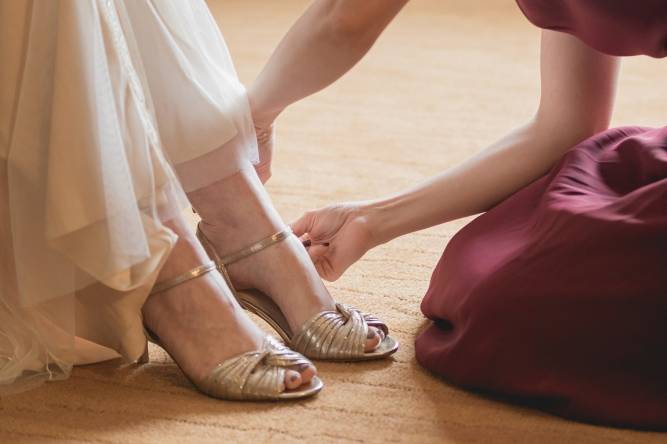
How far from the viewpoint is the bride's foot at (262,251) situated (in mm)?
1260

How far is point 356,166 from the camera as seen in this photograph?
211 centimetres

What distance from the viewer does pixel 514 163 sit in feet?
4.60

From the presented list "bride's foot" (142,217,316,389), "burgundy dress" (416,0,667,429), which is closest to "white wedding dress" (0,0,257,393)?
"bride's foot" (142,217,316,389)

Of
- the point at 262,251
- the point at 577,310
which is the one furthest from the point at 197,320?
the point at 577,310

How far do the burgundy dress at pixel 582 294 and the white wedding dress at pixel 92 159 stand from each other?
320 mm

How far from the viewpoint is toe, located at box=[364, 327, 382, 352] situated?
125 cm

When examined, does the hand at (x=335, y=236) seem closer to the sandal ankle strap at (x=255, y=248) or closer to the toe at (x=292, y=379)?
the sandal ankle strap at (x=255, y=248)

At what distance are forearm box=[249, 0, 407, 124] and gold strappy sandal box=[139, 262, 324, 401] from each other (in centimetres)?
24

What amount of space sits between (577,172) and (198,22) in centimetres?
46

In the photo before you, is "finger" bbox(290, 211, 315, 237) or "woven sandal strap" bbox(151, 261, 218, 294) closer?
"woven sandal strap" bbox(151, 261, 218, 294)

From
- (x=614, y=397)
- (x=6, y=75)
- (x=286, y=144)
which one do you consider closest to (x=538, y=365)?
(x=614, y=397)

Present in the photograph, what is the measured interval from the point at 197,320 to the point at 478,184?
432 mm

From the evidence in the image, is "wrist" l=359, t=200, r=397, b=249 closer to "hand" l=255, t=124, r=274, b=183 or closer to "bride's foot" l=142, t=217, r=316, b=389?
"hand" l=255, t=124, r=274, b=183

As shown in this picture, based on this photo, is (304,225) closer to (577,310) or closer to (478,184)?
(478,184)
